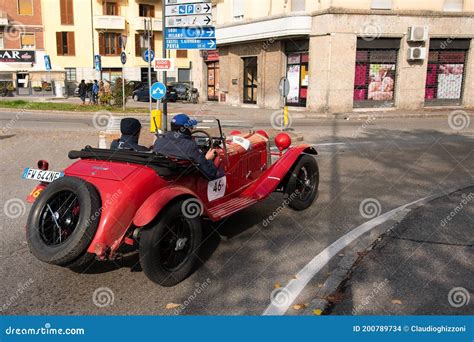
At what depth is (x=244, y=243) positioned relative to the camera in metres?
5.39

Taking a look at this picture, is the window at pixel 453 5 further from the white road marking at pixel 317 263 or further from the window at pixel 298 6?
the white road marking at pixel 317 263

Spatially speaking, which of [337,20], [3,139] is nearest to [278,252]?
[3,139]

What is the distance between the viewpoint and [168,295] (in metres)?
4.13

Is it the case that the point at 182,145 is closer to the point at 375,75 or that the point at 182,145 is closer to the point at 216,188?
the point at 216,188

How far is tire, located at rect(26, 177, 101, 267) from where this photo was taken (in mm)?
3854

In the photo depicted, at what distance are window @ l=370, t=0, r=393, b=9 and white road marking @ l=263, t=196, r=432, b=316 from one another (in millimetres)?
19764

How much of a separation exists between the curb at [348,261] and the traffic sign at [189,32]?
7.54 m

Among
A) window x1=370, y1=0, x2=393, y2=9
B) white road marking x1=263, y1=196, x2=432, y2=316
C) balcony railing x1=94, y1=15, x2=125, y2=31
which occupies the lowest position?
white road marking x1=263, y1=196, x2=432, y2=316

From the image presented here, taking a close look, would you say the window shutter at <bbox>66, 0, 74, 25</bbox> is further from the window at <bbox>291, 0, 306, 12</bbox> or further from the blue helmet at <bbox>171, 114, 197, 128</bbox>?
the blue helmet at <bbox>171, 114, 197, 128</bbox>

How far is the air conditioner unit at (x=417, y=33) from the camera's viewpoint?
76.1 ft

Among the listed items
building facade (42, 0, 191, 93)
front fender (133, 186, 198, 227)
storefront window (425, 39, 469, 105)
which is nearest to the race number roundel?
front fender (133, 186, 198, 227)

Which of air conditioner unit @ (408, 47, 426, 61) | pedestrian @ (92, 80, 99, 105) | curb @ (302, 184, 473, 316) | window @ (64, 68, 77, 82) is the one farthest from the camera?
window @ (64, 68, 77, 82)

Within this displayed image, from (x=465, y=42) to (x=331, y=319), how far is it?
84.8 feet

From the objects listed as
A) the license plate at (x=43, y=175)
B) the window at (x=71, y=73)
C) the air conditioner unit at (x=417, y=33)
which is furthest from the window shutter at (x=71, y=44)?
the license plate at (x=43, y=175)
